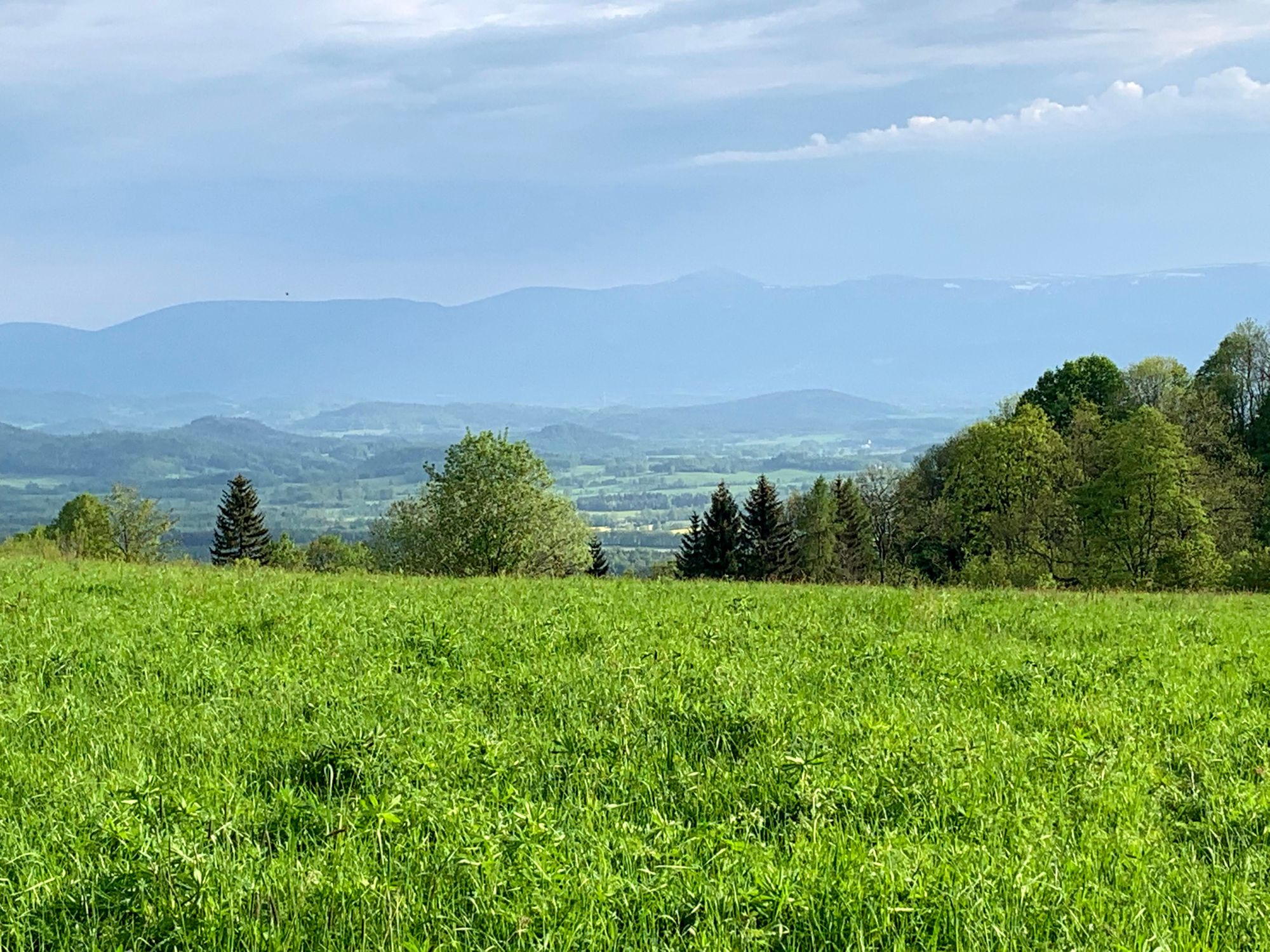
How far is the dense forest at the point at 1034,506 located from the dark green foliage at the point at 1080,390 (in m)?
0.11

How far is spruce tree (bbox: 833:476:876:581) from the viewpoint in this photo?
228 feet

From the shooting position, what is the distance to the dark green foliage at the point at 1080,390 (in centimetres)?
5916

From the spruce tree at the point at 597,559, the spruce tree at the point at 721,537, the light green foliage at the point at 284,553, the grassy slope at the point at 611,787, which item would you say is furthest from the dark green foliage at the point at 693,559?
the grassy slope at the point at 611,787

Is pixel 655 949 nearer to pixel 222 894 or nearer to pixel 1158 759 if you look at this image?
pixel 222 894

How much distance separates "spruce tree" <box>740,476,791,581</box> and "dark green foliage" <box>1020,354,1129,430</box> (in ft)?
67.9

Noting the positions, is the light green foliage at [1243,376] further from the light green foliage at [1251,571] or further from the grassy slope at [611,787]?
the grassy slope at [611,787]

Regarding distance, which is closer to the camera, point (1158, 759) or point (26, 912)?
point (26, 912)

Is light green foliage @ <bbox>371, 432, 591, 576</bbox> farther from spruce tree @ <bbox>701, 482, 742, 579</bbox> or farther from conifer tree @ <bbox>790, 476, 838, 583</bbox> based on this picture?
conifer tree @ <bbox>790, 476, 838, 583</bbox>

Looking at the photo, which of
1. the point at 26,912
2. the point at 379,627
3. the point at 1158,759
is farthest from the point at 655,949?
the point at 379,627

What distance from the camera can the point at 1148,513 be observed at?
43.6 meters

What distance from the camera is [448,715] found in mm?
7090

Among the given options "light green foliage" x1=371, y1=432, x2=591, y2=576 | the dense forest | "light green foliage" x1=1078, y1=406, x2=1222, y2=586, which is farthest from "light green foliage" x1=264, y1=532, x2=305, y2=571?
"light green foliage" x1=1078, y1=406, x2=1222, y2=586

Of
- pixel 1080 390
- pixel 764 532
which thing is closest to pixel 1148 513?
pixel 1080 390

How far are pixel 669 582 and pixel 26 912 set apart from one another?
14.9 m
